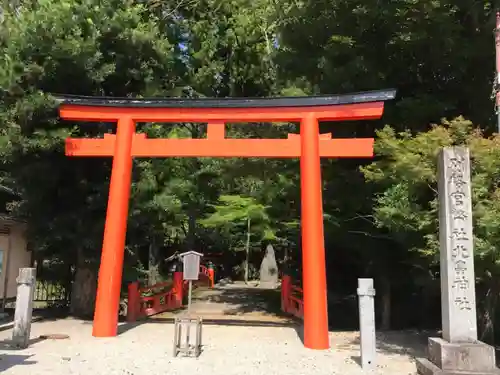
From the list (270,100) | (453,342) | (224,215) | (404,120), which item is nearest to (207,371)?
(453,342)

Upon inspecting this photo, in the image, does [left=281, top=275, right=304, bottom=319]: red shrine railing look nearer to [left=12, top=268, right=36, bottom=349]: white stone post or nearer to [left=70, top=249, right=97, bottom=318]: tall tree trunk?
[left=70, top=249, right=97, bottom=318]: tall tree trunk

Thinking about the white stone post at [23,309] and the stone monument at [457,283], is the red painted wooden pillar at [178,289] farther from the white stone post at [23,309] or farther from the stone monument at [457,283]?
the stone monument at [457,283]

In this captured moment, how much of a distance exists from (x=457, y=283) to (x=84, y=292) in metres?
9.36

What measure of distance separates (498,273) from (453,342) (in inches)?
60.4

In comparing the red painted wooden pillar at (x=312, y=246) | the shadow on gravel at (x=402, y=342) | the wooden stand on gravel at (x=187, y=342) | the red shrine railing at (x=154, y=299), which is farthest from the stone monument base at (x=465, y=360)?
the red shrine railing at (x=154, y=299)

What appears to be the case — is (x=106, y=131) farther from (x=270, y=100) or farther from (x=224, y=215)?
(x=224, y=215)

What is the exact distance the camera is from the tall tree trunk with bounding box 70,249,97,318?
40.5ft

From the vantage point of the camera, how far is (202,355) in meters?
8.24

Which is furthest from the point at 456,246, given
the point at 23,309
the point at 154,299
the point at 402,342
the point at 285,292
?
the point at 154,299

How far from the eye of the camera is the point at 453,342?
655 cm

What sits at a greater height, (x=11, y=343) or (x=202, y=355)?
(x=11, y=343)

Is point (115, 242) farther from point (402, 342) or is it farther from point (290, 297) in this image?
point (402, 342)

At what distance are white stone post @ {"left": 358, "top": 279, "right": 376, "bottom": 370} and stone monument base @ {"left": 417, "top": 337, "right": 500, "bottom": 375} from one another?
1.09 metres

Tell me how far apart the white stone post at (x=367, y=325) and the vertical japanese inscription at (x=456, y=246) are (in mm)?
1133
